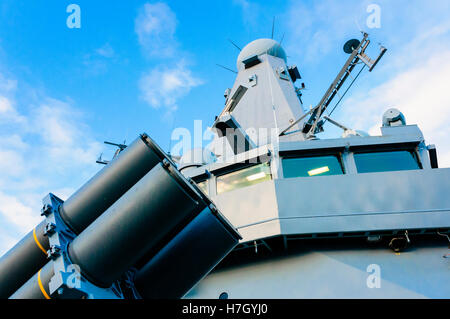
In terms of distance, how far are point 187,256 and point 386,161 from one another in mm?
5933

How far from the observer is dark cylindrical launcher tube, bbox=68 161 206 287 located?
8.19 feet

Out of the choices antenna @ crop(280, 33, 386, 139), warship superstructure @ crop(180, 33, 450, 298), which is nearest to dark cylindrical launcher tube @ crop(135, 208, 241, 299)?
warship superstructure @ crop(180, 33, 450, 298)

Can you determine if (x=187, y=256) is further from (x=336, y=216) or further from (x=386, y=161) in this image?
(x=386, y=161)

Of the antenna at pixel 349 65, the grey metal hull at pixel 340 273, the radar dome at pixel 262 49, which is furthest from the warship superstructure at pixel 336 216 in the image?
the radar dome at pixel 262 49

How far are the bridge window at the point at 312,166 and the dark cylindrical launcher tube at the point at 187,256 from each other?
4737mm

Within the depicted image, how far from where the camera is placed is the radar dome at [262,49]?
15625 millimetres

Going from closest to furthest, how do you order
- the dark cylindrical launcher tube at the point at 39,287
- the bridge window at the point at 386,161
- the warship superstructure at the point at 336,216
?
1. the dark cylindrical launcher tube at the point at 39,287
2. the warship superstructure at the point at 336,216
3. the bridge window at the point at 386,161

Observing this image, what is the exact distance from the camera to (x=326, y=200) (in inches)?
268

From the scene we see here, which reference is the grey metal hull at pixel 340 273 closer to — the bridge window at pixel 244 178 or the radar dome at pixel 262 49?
the bridge window at pixel 244 178

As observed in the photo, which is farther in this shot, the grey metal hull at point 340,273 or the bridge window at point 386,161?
the bridge window at point 386,161

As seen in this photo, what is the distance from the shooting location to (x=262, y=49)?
51.3 ft

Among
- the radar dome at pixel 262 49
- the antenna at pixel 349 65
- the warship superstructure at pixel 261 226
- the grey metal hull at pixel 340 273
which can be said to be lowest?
A: the grey metal hull at pixel 340 273

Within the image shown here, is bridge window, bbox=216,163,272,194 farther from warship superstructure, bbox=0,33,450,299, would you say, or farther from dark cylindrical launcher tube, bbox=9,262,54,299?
dark cylindrical launcher tube, bbox=9,262,54,299
